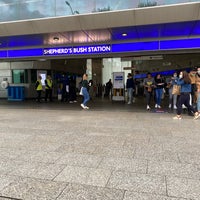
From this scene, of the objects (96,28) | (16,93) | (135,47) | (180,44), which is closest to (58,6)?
(96,28)

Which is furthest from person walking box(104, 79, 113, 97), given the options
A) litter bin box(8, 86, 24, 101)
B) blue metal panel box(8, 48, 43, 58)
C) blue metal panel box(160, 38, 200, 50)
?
blue metal panel box(160, 38, 200, 50)

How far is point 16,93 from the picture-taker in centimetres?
1845

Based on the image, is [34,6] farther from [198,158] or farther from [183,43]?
[198,158]

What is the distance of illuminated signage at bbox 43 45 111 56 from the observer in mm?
12394

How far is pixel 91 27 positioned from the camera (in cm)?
1000

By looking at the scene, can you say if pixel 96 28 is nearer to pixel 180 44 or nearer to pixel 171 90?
pixel 180 44

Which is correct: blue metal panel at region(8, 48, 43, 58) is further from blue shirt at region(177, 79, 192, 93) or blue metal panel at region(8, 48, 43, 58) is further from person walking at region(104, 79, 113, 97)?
person walking at region(104, 79, 113, 97)

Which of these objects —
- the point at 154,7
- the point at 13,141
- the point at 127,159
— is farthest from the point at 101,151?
the point at 154,7

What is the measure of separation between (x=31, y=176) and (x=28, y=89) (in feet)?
52.7

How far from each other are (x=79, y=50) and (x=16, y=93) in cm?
784

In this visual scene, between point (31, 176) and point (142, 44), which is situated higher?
point (142, 44)

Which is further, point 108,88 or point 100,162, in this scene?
point 108,88

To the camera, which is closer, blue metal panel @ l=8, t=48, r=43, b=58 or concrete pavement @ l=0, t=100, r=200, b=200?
concrete pavement @ l=0, t=100, r=200, b=200

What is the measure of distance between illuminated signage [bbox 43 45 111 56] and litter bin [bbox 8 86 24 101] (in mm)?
5943
